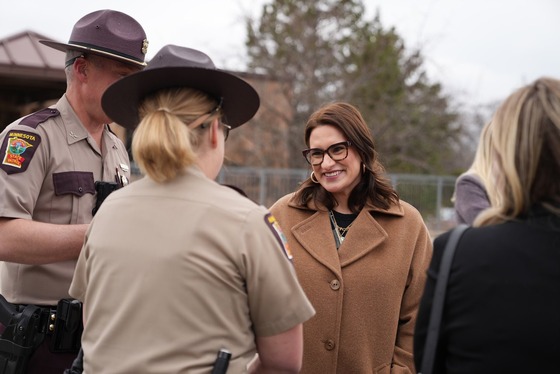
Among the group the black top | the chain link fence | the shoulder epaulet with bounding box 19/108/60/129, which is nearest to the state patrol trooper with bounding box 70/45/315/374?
the black top

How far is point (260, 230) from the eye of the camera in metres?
1.92

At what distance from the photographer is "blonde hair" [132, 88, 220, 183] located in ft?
6.21

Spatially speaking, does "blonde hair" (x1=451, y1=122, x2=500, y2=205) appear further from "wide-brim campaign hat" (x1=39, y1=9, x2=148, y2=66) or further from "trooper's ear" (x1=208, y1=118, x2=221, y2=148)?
"wide-brim campaign hat" (x1=39, y1=9, x2=148, y2=66)

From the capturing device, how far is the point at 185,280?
6.10ft

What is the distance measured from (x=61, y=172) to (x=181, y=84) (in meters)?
1.03

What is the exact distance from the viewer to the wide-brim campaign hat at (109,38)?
9.88ft

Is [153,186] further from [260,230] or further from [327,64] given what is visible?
[327,64]

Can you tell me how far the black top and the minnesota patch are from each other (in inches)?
69.5

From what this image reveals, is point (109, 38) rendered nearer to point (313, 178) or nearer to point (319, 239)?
point (313, 178)

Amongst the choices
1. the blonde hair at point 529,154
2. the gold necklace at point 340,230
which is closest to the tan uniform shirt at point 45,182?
the gold necklace at point 340,230

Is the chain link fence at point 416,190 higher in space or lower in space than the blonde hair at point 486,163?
lower

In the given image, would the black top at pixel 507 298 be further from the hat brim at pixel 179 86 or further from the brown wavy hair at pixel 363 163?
the brown wavy hair at pixel 363 163

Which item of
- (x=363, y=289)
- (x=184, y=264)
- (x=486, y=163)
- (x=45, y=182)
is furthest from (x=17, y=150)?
(x=486, y=163)

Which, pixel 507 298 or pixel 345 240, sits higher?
pixel 507 298
